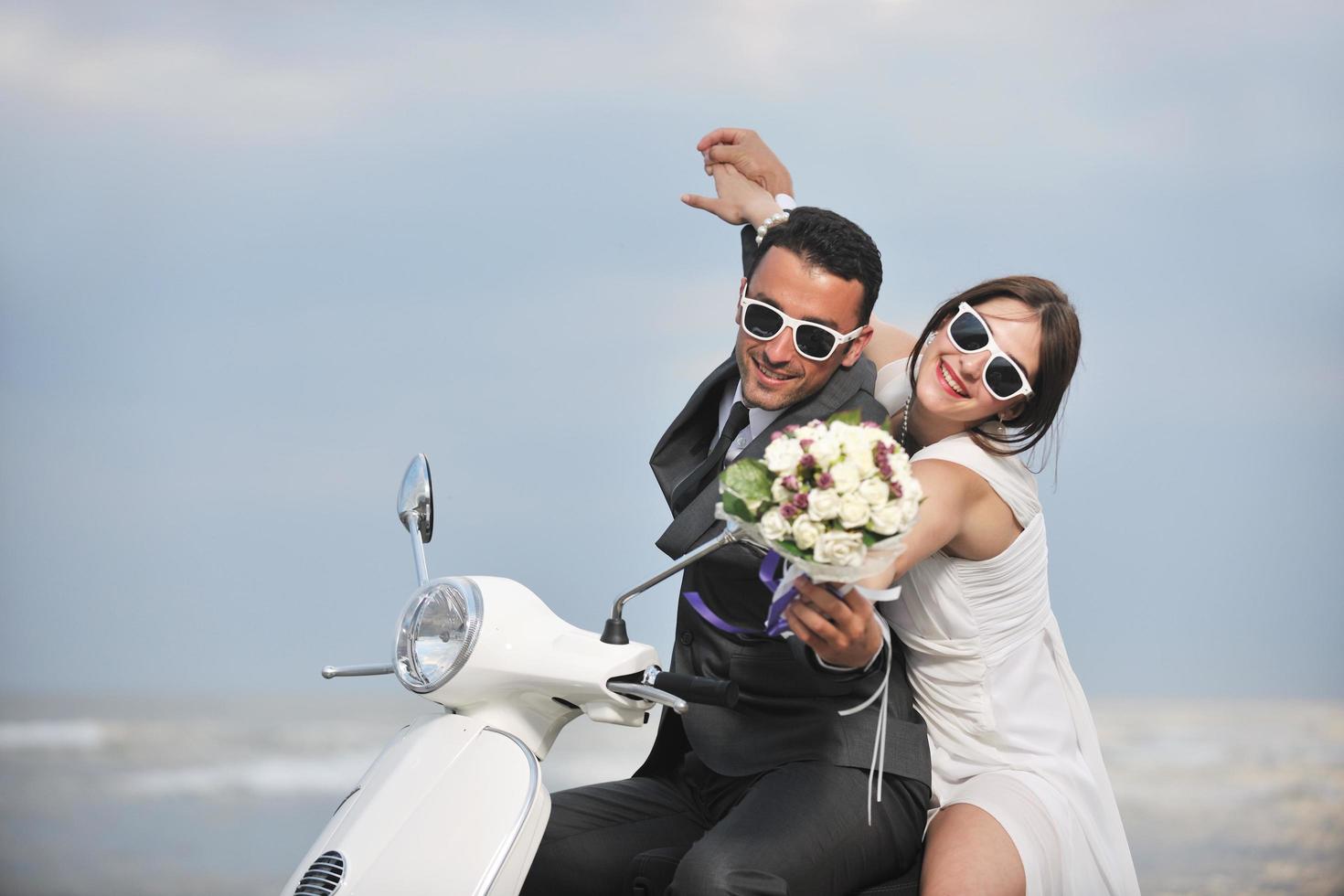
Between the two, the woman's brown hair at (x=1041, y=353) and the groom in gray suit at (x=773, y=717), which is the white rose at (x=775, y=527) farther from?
the woman's brown hair at (x=1041, y=353)

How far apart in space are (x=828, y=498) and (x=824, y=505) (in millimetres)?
10

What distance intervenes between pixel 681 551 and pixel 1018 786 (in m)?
0.69

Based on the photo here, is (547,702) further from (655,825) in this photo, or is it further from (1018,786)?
(1018,786)

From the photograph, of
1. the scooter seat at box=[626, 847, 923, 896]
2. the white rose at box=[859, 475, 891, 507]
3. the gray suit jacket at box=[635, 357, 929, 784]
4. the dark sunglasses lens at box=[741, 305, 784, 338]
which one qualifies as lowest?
the scooter seat at box=[626, 847, 923, 896]

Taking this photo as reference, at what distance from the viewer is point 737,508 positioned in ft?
6.07

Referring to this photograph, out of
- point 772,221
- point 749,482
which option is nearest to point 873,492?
point 749,482

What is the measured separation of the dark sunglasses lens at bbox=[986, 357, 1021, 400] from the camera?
7.59 ft

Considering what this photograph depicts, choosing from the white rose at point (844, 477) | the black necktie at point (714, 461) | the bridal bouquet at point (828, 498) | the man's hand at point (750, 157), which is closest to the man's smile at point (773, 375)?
the black necktie at point (714, 461)

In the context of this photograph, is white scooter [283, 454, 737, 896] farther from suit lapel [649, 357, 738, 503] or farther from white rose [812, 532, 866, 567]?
suit lapel [649, 357, 738, 503]

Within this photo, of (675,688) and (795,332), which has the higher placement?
(795,332)

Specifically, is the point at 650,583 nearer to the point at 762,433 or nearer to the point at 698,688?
the point at 698,688

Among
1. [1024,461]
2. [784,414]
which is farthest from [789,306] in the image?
[1024,461]

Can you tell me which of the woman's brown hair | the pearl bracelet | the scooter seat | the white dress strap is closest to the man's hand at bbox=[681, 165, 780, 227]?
the pearl bracelet

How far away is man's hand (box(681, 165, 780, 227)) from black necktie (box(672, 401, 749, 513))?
0.53 m
